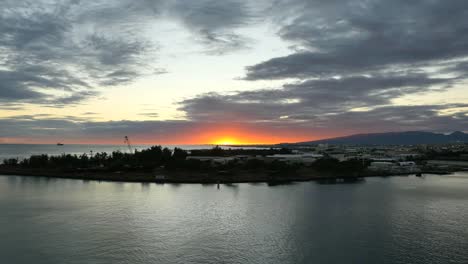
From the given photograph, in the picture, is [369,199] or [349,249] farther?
A: [369,199]

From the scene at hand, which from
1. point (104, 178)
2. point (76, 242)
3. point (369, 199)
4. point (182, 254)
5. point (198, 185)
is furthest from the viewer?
point (104, 178)

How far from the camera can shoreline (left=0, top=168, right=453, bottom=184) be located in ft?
129

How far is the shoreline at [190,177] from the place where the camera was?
39.4 metres

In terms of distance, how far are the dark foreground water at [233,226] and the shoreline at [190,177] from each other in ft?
23.6

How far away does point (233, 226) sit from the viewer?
1914cm

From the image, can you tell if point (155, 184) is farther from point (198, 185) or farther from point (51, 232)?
point (51, 232)

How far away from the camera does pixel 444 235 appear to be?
17.3 meters

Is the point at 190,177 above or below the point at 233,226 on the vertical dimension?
above

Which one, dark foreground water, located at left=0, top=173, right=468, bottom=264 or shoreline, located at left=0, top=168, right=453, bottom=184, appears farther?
shoreline, located at left=0, top=168, right=453, bottom=184

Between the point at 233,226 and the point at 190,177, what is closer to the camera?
the point at 233,226

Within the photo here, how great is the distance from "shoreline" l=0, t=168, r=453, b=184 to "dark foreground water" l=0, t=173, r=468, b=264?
23.6 feet

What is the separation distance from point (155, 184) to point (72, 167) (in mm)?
20310

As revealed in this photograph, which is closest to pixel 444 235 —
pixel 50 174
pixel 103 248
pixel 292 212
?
pixel 292 212

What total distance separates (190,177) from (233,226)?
22801 mm
